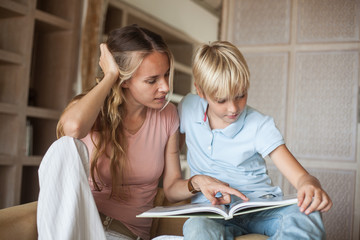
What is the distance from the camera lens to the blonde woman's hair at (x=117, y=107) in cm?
176

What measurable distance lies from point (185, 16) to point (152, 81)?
4.14 metres

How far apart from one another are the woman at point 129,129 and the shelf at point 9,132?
160 cm

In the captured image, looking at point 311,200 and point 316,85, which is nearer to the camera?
point 311,200

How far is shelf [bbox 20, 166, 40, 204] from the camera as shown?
11.8 ft

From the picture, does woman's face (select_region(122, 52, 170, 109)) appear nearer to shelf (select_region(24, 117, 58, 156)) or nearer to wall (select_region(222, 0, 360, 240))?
wall (select_region(222, 0, 360, 240))

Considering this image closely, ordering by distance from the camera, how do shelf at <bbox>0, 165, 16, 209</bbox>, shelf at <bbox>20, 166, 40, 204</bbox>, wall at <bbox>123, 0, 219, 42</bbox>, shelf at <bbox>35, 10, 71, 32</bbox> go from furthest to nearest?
wall at <bbox>123, 0, 219, 42</bbox>, shelf at <bbox>20, 166, 40, 204</bbox>, shelf at <bbox>35, 10, 71, 32</bbox>, shelf at <bbox>0, 165, 16, 209</bbox>

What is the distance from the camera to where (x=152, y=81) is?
1759 mm

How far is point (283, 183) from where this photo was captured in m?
3.26

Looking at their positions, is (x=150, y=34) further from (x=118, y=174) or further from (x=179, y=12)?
(x=179, y=12)

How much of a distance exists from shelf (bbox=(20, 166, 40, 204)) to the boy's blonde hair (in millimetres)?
2322

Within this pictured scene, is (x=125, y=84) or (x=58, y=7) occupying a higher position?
(x=58, y=7)

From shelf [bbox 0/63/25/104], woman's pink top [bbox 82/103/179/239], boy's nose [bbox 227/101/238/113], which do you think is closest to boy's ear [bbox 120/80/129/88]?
woman's pink top [bbox 82/103/179/239]

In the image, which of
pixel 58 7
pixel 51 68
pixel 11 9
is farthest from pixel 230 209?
pixel 58 7

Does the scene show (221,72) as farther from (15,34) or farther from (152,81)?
(15,34)
